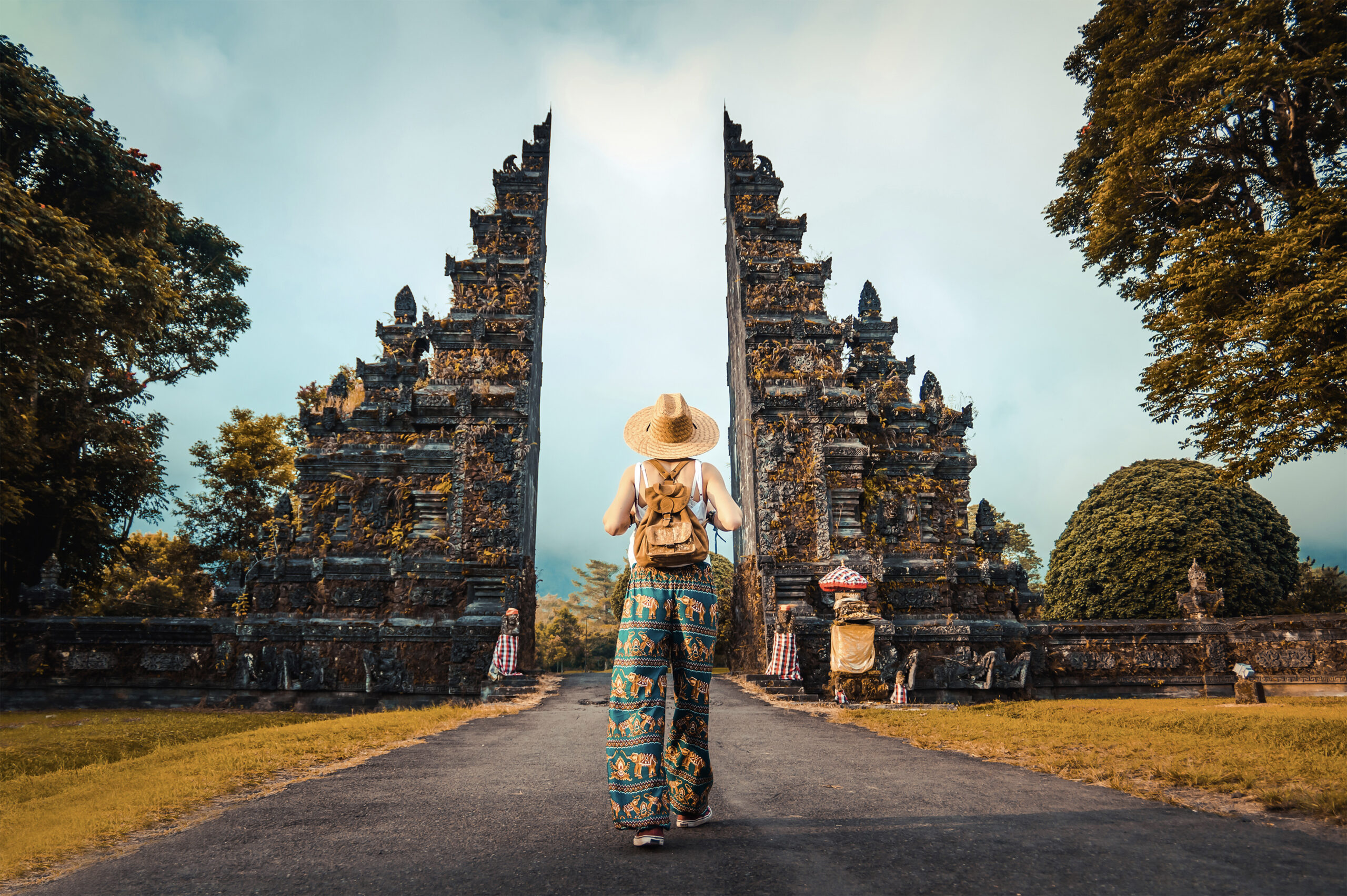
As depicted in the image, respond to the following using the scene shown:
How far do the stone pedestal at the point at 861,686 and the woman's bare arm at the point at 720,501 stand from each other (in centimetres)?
810

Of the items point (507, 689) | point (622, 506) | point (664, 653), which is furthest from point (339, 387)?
point (664, 653)

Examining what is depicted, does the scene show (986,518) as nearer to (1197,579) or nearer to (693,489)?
(1197,579)

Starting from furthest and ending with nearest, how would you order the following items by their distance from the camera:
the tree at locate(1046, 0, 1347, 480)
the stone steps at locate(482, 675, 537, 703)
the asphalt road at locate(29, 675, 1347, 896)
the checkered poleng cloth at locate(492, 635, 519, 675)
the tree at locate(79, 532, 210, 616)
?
the tree at locate(79, 532, 210, 616) → the checkered poleng cloth at locate(492, 635, 519, 675) → the stone steps at locate(482, 675, 537, 703) → the tree at locate(1046, 0, 1347, 480) → the asphalt road at locate(29, 675, 1347, 896)

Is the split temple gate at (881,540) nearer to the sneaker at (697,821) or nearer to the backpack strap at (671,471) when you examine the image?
the sneaker at (697,821)

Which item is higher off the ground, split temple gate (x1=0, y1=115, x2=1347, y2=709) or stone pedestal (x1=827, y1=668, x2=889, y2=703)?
split temple gate (x1=0, y1=115, x2=1347, y2=709)

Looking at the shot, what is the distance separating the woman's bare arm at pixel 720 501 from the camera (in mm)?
3748

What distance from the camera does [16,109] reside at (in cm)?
1358

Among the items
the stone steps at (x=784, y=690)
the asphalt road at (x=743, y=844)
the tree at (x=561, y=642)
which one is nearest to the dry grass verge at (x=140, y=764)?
the asphalt road at (x=743, y=844)

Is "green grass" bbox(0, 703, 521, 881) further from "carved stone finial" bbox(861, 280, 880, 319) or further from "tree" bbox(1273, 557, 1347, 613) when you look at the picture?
"tree" bbox(1273, 557, 1347, 613)

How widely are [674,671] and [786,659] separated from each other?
9.92 meters

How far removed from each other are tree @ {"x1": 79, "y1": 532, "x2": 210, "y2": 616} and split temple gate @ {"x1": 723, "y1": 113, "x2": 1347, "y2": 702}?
1983 cm

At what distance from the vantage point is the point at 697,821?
11.7ft

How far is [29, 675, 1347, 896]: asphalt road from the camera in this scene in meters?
2.69

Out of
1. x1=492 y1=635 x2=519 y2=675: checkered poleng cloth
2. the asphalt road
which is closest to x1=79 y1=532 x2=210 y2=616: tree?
x1=492 y1=635 x2=519 y2=675: checkered poleng cloth
